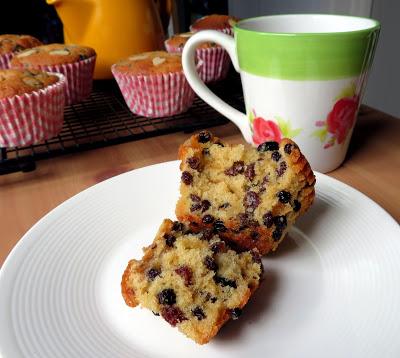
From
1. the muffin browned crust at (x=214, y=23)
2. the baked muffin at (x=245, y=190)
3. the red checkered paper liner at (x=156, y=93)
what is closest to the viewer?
the baked muffin at (x=245, y=190)

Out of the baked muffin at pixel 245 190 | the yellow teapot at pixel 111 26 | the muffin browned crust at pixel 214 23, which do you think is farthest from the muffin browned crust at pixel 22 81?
the muffin browned crust at pixel 214 23

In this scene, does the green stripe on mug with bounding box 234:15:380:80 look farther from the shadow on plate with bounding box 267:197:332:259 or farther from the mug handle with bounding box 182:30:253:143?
the shadow on plate with bounding box 267:197:332:259

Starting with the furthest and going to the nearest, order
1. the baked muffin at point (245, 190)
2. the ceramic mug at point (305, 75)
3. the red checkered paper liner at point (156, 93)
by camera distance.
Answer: the red checkered paper liner at point (156, 93) → the ceramic mug at point (305, 75) → the baked muffin at point (245, 190)

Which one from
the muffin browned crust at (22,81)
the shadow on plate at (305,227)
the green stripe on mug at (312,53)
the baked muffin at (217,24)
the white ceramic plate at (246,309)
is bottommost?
the shadow on plate at (305,227)

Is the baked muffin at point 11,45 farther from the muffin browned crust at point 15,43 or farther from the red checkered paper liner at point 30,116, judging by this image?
the red checkered paper liner at point 30,116

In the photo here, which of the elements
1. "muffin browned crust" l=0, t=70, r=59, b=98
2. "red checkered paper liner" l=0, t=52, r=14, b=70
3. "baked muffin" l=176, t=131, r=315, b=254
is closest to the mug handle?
"baked muffin" l=176, t=131, r=315, b=254

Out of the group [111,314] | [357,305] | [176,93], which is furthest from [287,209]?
[176,93]

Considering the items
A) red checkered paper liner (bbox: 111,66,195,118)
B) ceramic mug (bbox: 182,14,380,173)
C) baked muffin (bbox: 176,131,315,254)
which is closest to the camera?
baked muffin (bbox: 176,131,315,254)

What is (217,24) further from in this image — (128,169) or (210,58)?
(128,169)

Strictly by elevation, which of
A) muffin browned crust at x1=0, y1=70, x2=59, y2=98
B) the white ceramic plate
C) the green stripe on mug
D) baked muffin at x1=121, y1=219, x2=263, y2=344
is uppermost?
the green stripe on mug
